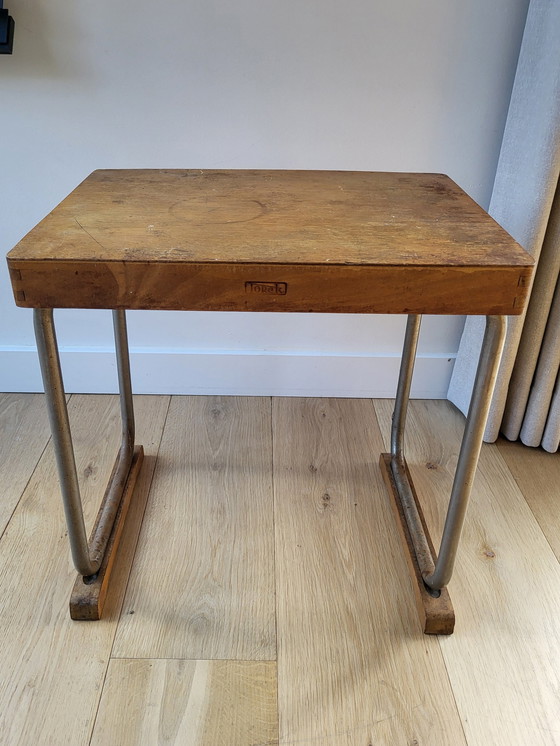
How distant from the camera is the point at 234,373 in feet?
5.07

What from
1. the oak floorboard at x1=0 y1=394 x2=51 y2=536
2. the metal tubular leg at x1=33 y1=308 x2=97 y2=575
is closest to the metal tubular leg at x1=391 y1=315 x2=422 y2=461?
the metal tubular leg at x1=33 y1=308 x2=97 y2=575

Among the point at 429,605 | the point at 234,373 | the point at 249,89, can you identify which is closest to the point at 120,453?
the point at 234,373

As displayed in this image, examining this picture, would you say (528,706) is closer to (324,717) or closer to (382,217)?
(324,717)

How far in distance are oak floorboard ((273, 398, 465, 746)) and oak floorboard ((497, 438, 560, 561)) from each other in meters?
0.27

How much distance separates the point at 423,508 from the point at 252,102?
0.83 m

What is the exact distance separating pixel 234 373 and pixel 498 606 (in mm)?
760

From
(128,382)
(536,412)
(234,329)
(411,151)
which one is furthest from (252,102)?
(536,412)

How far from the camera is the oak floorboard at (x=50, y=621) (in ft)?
2.83

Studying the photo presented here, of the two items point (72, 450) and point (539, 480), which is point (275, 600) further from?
point (539, 480)

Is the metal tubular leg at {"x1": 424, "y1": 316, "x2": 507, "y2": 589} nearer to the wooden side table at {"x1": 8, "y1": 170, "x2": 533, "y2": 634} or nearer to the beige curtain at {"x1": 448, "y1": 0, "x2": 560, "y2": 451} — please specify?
the wooden side table at {"x1": 8, "y1": 170, "x2": 533, "y2": 634}

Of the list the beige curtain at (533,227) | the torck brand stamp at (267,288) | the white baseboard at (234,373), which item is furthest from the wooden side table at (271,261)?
the white baseboard at (234,373)

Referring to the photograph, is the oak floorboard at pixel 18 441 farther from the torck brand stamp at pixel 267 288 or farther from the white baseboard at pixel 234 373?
the torck brand stamp at pixel 267 288

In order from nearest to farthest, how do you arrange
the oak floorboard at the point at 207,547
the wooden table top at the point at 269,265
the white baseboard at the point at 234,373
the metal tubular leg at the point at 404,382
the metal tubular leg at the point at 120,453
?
1. the wooden table top at the point at 269,265
2. the oak floorboard at the point at 207,547
3. the metal tubular leg at the point at 120,453
4. the metal tubular leg at the point at 404,382
5. the white baseboard at the point at 234,373

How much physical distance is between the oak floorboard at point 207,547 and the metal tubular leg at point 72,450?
7 centimetres
